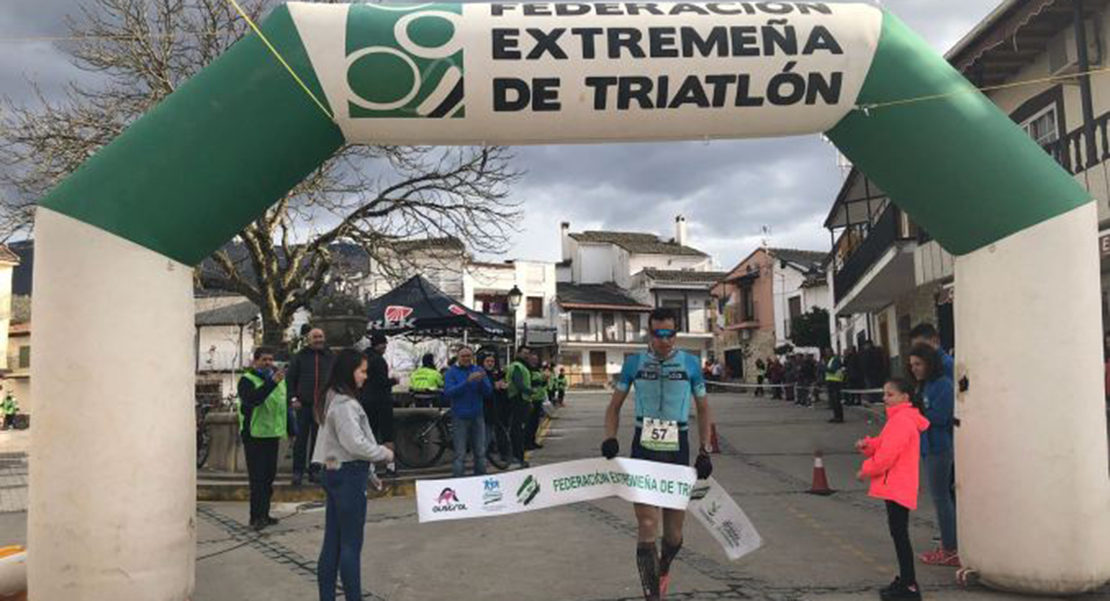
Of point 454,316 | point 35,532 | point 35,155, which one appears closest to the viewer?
point 35,532

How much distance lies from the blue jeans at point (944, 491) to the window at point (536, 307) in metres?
51.5

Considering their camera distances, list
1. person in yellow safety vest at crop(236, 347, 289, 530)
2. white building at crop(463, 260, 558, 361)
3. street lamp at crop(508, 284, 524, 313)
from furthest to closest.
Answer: white building at crop(463, 260, 558, 361)
street lamp at crop(508, 284, 524, 313)
person in yellow safety vest at crop(236, 347, 289, 530)

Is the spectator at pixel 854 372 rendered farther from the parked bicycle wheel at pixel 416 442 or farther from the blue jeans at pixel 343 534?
the blue jeans at pixel 343 534

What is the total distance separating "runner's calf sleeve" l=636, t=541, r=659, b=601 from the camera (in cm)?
488

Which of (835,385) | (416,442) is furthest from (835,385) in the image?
(416,442)

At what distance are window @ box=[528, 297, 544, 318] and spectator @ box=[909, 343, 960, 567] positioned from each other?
5147 centimetres

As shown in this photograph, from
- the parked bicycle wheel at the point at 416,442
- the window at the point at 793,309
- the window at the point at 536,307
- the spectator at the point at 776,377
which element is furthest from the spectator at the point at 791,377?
the window at the point at 536,307

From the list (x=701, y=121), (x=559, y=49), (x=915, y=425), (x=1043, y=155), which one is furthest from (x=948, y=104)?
(x=559, y=49)

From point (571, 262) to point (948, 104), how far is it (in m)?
59.8

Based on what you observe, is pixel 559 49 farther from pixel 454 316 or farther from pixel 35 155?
pixel 35 155

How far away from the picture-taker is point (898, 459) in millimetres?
5250

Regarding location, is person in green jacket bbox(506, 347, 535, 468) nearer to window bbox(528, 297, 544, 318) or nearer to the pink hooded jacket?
the pink hooded jacket

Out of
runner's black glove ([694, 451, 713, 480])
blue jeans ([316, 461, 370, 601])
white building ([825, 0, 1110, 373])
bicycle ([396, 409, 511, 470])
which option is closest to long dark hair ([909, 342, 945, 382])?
white building ([825, 0, 1110, 373])

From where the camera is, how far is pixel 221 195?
527cm
